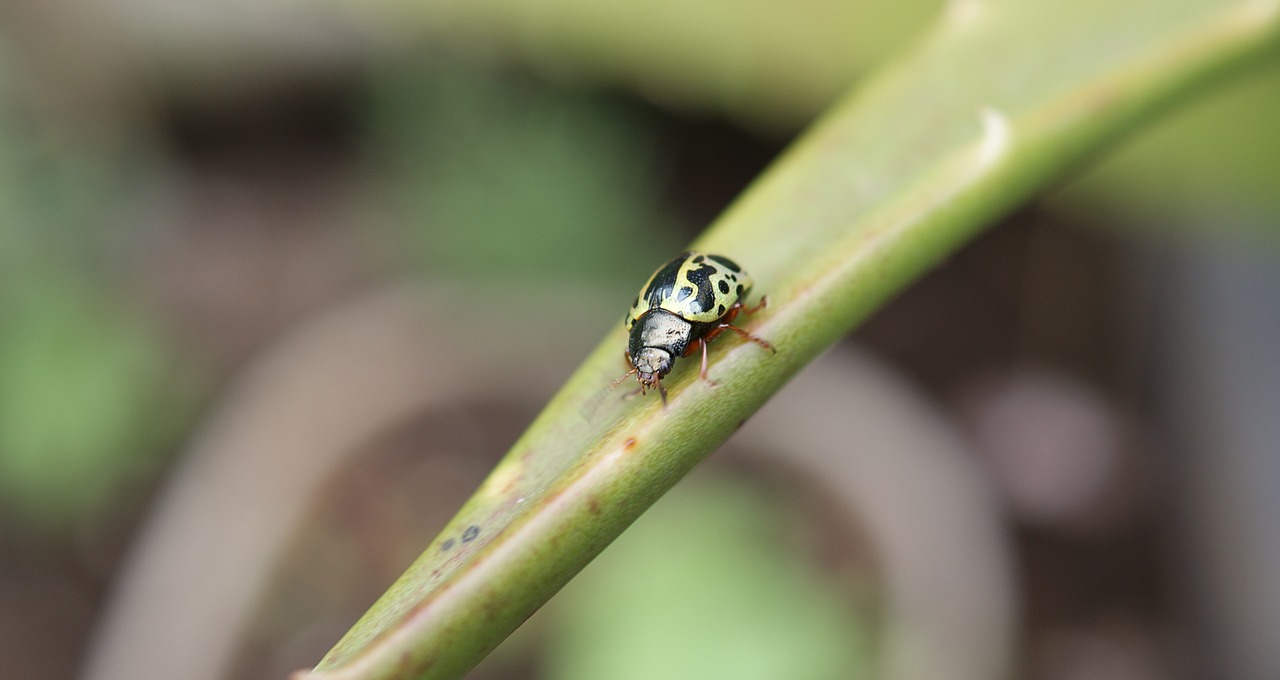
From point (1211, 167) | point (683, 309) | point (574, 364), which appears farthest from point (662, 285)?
point (1211, 167)

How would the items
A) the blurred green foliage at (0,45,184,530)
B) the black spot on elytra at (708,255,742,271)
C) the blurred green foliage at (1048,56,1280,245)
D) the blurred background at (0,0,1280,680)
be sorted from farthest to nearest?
1. the blurred green foliage at (0,45,184,530)
2. the blurred background at (0,0,1280,680)
3. the blurred green foliage at (1048,56,1280,245)
4. the black spot on elytra at (708,255,742,271)

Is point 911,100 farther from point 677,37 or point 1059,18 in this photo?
point 677,37

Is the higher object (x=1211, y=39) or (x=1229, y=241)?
(x=1229, y=241)

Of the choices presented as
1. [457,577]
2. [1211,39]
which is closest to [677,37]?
[1211,39]

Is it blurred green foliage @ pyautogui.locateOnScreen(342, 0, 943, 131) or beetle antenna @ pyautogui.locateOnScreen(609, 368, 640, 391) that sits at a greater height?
blurred green foliage @ pyautogui.locateOnScreen(342, 0, 943, 131)

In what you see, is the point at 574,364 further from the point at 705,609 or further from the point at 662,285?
the point at 662,285

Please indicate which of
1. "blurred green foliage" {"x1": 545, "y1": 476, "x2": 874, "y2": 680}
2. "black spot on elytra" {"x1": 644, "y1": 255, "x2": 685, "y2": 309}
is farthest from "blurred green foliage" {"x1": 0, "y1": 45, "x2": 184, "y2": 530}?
"black spot on elytra" {"x1": 644, "y1": 255, "x2": 685, "y2": 309}

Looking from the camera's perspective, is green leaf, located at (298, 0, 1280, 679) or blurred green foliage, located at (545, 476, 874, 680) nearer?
green leaf, located at (298, 0, 1280, 679)

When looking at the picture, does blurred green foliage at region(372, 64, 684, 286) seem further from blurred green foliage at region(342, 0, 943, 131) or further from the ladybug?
the ladybug
